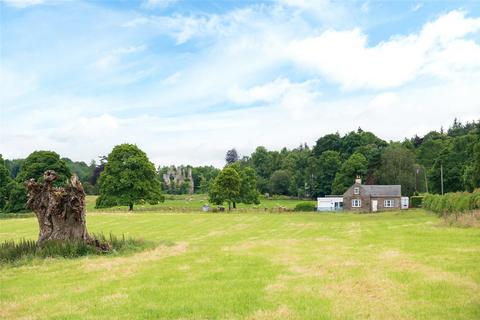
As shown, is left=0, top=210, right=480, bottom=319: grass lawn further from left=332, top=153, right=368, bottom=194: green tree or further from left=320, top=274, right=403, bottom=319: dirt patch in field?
left=332, top=153, right=368, bottom=194: green tree

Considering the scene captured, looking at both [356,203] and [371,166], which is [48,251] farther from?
[371,166]

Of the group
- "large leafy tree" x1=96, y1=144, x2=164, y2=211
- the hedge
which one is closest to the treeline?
the hedge

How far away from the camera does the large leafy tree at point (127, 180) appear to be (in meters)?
67.4

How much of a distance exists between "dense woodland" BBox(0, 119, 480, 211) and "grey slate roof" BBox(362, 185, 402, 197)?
9868 mm

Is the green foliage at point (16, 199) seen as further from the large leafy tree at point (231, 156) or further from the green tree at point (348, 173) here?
the large leafy tree at point (231, 156)

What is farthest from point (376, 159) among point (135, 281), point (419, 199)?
point (135, 281)

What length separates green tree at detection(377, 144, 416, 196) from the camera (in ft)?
311

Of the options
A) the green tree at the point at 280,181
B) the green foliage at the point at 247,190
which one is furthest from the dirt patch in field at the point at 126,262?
the green tree at the point at 280,181

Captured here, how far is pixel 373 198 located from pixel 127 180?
38087 millimetres

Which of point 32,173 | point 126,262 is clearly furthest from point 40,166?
point 126,262

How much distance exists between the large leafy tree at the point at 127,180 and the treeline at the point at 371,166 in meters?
42.7

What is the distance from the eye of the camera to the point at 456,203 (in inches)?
1465

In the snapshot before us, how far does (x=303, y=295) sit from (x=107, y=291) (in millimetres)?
5209

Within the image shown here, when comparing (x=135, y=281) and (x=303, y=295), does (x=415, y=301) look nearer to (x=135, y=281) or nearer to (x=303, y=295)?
(x=303, y=295)
